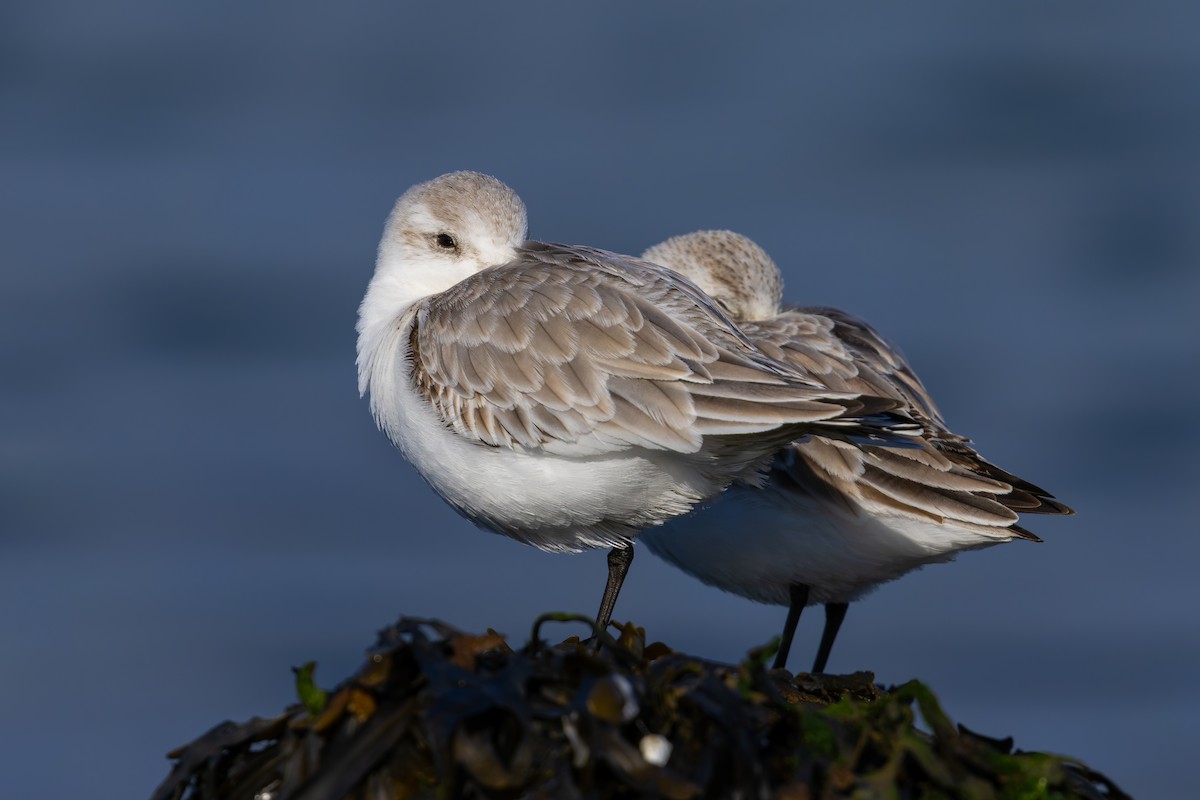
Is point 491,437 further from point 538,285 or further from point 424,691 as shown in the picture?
point 424,691

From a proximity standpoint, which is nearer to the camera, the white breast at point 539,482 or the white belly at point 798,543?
the white breast at point 539,482

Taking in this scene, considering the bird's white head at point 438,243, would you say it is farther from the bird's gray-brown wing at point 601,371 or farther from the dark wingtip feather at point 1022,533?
the dark wingtip feather at point 1022,533

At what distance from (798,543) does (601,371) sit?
1.69 metres

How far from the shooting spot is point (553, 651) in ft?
12.0

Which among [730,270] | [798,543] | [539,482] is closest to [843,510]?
[798,543]

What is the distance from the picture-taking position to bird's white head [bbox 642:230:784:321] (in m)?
7.58

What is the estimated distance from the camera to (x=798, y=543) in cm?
629

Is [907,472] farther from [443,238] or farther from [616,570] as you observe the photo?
[443,238]

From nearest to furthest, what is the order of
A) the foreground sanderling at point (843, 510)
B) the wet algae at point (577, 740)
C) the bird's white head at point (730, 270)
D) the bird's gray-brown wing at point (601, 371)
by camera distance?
the wet algae at point (577, 740), the bird's gray-brown wing at point (601, 371), the foreground sanderling at point (843, 510), the bird's white head at point (730, 270)

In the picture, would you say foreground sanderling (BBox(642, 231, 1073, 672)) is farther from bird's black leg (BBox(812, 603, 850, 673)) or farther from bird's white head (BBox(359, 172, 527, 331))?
bird's white head (BBox(359, 172, 527, 331))

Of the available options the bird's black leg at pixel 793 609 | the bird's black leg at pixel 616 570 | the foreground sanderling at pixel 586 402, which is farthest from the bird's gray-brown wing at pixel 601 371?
the bird's black leg at pixel 793 609

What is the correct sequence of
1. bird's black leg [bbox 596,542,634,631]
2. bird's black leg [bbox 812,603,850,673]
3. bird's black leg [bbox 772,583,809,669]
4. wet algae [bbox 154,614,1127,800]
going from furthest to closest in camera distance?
bird's black leg [bbox 812,603,850,673], bird's black leg [bbox 772,583,809,669], bird's black leg [bbox 596,542,634,631], wet algae [bbox 154,614,1127,800]

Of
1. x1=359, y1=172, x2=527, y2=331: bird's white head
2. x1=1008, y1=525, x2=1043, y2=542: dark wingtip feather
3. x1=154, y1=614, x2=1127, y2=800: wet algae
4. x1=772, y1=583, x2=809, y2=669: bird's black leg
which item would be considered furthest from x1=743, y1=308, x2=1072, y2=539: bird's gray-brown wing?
x1=154, y1=614, x2=1127, y2=800: wet algae

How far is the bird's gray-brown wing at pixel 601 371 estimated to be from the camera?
189 inches
